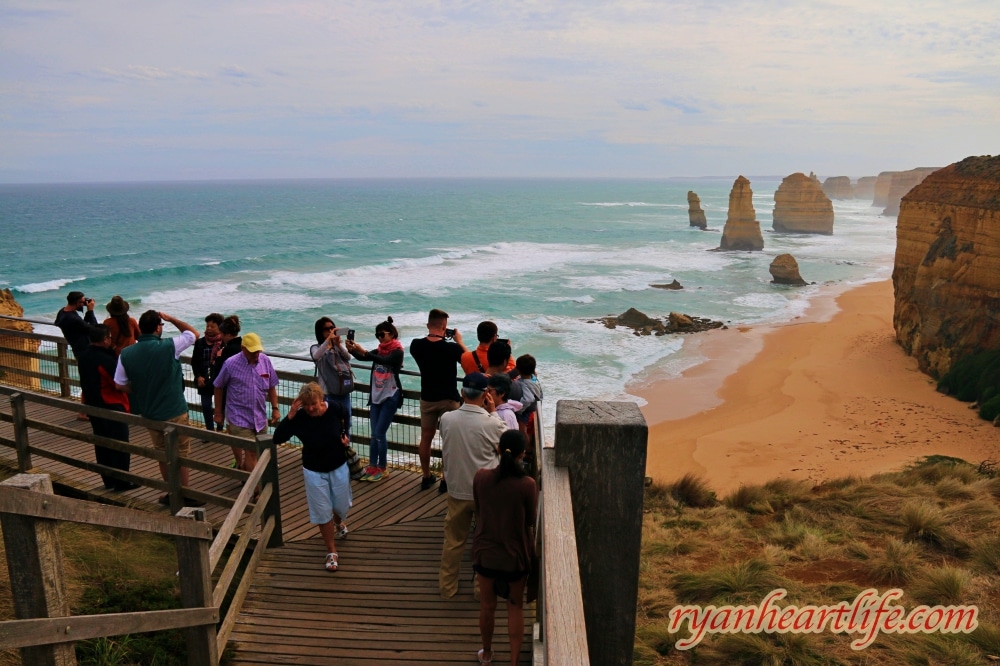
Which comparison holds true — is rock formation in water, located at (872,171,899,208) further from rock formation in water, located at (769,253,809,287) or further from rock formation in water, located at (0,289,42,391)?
rock formation in water, located at (0,289,42,391)

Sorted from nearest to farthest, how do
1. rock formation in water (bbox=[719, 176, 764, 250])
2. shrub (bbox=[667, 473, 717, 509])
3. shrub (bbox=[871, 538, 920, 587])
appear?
shrub (bbox=[871, 538, 920, 587]), shrub (bbox=[667, 473, 717, 509]), rock formation in water (bbox=[719, 176, 764, 250])

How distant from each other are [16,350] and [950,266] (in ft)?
94.4

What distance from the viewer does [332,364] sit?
6.99 m

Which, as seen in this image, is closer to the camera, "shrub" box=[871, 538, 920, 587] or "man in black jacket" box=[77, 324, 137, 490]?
"man in black jacket" box=[77, 324, 137, 490]

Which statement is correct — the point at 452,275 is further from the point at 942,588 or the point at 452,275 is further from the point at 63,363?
the point at 942,588

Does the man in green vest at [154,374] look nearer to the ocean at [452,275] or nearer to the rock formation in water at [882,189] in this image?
the ocean at [452,275]

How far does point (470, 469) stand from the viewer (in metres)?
5.06

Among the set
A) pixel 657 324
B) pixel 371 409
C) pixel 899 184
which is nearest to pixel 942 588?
pixel 371 409

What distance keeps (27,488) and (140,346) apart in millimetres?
4272

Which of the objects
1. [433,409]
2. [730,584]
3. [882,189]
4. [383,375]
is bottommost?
[730,584]

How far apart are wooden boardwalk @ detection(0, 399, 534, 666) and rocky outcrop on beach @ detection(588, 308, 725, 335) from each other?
92.8 ft

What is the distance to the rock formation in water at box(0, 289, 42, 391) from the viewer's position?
1218 centimetres

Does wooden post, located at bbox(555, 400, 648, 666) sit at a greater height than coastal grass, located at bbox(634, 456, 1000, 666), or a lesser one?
greater

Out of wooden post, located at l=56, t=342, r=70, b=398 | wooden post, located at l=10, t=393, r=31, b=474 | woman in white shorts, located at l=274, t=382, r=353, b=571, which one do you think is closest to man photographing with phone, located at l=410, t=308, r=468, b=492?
woman in white shorts, located at l=274, t=382, r=353, b=571
